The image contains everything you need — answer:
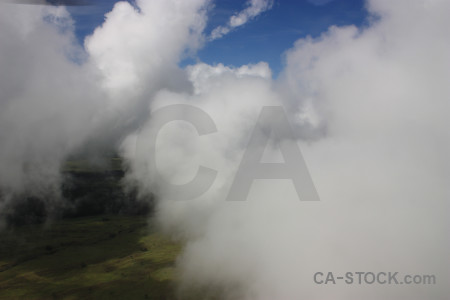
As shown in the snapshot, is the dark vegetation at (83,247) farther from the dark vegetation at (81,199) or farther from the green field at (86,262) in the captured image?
the dark vegetation at (81,199)

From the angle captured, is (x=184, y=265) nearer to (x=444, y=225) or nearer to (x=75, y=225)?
(x=444, y=225)

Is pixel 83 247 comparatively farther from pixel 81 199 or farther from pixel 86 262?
pixel 81 199

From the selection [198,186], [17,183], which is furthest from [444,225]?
[17,183]

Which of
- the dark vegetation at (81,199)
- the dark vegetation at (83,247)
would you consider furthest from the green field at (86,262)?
the dark vegetation at (81,199)

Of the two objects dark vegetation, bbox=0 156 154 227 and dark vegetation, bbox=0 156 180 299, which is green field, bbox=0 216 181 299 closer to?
dark vegetation, bbox=0 156 180 299

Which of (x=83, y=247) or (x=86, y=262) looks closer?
(x=86, y=262)

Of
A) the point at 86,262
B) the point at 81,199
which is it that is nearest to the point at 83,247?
the point at 86,262

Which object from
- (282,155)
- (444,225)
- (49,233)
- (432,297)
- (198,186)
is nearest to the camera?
(432,297)

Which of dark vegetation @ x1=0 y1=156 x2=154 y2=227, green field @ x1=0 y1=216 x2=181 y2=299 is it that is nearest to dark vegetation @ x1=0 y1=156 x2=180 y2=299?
green field @ x1=0 y1=216 x2=181 y2=299
